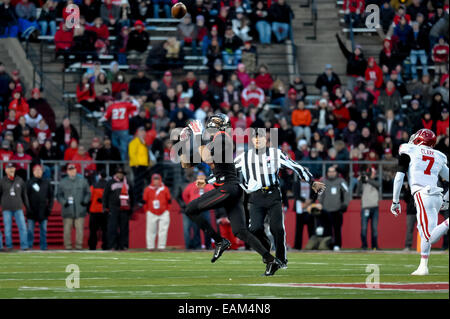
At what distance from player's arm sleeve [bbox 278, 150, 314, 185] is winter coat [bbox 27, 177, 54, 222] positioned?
9420 mm

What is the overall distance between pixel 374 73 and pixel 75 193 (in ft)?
29.8

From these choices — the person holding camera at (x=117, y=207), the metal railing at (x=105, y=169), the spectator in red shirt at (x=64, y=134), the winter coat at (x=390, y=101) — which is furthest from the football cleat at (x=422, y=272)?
the winter coat at (x=390, y=101)

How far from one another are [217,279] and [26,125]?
12.9 meters

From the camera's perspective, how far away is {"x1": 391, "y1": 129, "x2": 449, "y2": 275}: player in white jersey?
13406mm

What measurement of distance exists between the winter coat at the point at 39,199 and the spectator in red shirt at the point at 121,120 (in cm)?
259

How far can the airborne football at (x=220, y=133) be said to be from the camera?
14.9 metres

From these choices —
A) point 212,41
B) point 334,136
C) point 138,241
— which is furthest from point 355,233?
point 212,41

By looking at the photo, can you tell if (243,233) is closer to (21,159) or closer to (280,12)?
(21,159)

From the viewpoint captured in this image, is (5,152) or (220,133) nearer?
(220,133)

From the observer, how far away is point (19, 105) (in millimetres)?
24969

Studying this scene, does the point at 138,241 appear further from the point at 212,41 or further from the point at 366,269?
the point at 366,269

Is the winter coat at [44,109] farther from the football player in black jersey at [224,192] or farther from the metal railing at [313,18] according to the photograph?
the football player in black jersey at [224,192]

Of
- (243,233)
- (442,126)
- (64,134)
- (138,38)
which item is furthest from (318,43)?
(243,233)

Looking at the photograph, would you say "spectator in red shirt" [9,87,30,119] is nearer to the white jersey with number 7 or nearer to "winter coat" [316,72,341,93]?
"winter coat" [316,72,341,93]
